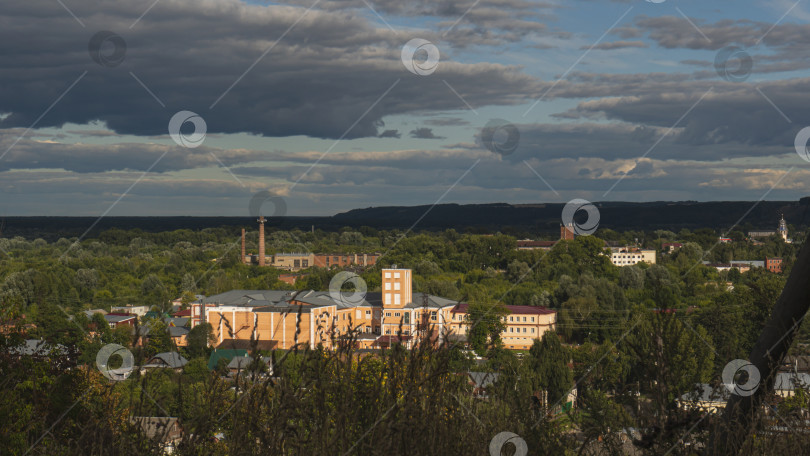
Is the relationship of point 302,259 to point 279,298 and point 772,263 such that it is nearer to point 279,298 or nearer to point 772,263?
point 772,263

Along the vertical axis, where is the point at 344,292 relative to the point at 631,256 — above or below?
below

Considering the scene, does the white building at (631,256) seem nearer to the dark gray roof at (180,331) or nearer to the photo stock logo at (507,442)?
the dark gray roof at (180,331)

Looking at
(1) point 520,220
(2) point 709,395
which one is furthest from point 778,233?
(2) point 709,395

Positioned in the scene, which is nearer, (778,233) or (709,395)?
(709,395)

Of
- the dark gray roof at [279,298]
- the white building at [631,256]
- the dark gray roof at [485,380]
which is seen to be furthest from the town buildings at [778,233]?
the dark gray roof at [485,380]

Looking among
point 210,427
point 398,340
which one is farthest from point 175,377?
point 398,340

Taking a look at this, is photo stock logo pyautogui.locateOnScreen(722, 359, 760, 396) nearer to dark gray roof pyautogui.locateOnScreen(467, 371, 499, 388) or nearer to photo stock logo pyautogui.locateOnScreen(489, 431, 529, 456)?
photo stock logo pyautogui.locateOnScreen(489, 431, 529, 456)
